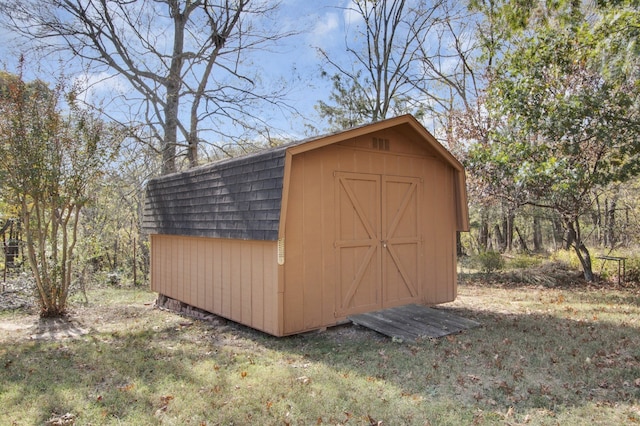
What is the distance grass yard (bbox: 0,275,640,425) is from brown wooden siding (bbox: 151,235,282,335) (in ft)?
1.07

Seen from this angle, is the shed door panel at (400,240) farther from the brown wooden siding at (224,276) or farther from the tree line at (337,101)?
the tree line at (337,101)

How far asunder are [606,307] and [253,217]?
637 cm

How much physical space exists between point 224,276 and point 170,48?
8.20 m

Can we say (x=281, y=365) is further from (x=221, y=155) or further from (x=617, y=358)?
(x=221, y=155)

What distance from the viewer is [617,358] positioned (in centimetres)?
439

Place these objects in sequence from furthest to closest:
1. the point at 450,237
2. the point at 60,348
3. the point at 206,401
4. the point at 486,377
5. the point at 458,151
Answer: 1. the point at 458,151
2. the point at 450,237
3. the point at 60,348
4. the point at 486,377
5. the point at 206,401

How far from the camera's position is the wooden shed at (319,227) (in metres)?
5.15

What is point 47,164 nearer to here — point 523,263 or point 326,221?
point 326,221

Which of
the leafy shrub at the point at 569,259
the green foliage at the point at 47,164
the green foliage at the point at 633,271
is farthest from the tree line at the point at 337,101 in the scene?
the green foliage at the point at 633,271

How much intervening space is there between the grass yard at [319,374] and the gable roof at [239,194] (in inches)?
58.2

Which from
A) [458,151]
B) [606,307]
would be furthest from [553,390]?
[458,151]

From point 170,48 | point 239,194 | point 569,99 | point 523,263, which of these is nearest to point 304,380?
point 239,194

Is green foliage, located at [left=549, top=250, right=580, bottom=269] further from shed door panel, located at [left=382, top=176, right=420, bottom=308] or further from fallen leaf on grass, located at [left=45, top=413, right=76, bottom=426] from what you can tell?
fallen leaf on grass, located at [left=45, top=413, right=76, bottom=426]

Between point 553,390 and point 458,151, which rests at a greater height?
point 458,151
